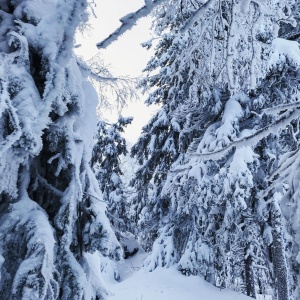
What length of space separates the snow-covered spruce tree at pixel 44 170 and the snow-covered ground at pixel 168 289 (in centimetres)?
500

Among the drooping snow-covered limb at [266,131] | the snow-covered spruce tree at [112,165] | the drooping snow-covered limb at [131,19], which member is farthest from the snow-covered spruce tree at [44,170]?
the snow-covered spruce tree at [112,165]

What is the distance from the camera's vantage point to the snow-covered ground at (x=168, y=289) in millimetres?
7434

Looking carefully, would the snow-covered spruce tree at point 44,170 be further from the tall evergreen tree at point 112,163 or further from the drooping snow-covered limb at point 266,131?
the tall evergreen tree at point 112,163

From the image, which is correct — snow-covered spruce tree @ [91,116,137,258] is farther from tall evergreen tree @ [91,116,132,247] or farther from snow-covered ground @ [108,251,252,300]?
snow-covered ground @ [108,251,252,300]

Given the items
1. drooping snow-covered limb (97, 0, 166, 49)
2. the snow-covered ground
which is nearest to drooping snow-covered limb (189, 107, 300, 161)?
drooping snow-covered limb (97, 0, 166, 49)

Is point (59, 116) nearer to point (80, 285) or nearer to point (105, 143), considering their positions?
point (80, 285)

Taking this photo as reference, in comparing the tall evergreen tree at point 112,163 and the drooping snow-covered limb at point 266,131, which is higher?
the tall evergreen tree at point 112,163

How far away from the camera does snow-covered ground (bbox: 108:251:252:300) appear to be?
7434mm

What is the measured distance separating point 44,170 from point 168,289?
6.30m

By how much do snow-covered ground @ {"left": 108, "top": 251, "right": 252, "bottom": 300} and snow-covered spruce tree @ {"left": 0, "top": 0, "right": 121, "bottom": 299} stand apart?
500 cm

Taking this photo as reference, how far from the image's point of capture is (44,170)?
2.62 meters

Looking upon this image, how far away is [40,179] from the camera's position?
252 centimetres

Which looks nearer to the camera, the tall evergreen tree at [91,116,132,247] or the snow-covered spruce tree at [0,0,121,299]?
the snow-covered spruce tree at [0,0,121,299]

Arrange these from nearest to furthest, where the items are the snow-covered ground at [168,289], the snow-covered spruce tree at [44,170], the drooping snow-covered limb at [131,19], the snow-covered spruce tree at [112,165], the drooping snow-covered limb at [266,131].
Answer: the drooping snow-covered limb at [131,19] → the drooping snow-covered limb at [266,131] → the snow-covered spruce tree at [44,170] → the snow-covered ground at [168,289] → the snow-covered spruce tree at [112,165]
